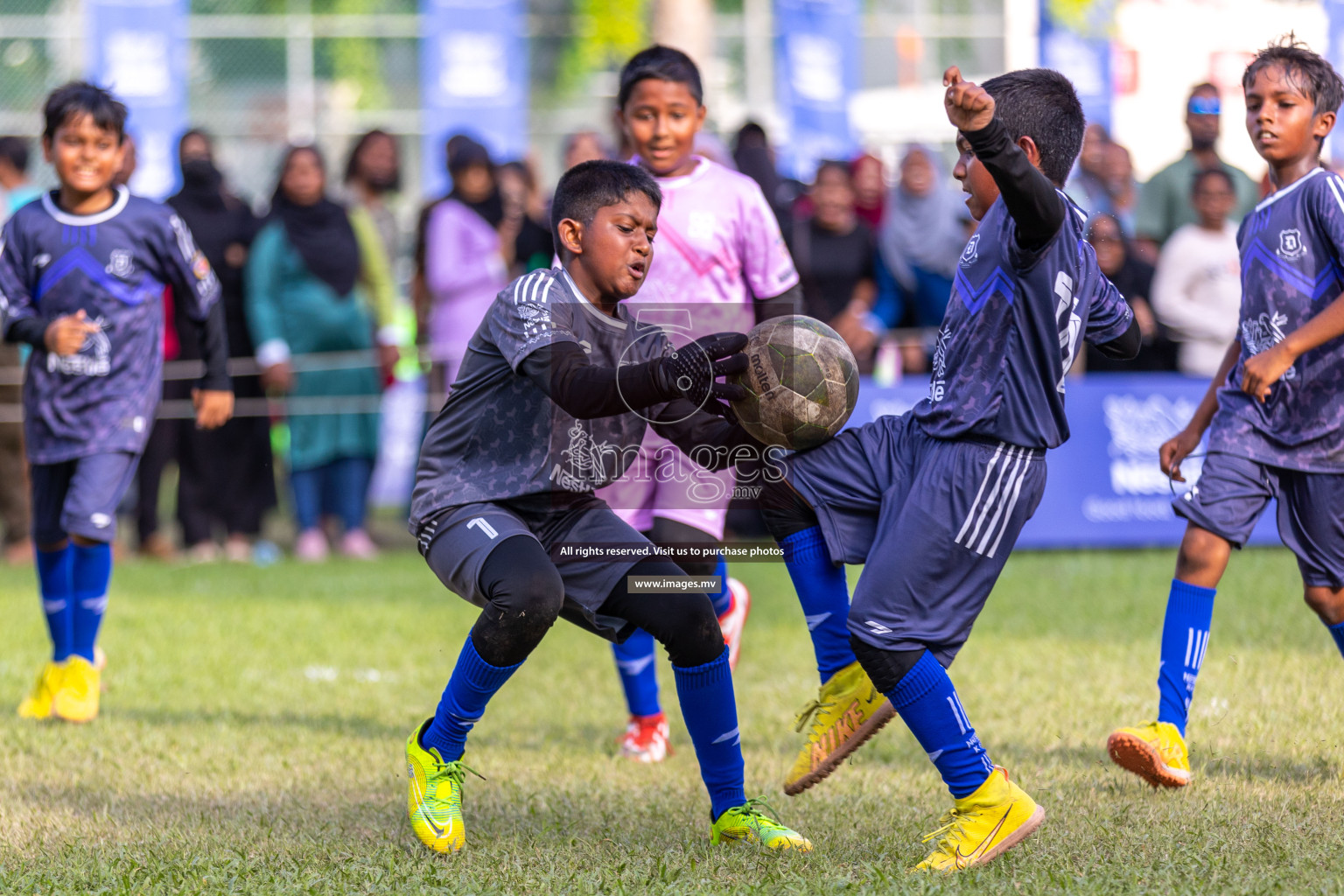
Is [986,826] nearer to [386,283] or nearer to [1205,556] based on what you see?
[1205,556]

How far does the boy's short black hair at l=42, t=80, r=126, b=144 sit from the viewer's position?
19.9 feet

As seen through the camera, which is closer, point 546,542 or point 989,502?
point 989,502

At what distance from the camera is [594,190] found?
4172 mm

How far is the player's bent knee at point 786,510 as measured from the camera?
4.20m

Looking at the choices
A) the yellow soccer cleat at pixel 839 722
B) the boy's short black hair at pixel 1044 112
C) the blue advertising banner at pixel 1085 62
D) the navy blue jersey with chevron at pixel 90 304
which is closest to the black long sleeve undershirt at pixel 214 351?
the navy blue jersey with chevron at pixel 90 304

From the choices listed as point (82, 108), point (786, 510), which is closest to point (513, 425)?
point (786, 510)

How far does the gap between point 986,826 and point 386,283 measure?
8092mm

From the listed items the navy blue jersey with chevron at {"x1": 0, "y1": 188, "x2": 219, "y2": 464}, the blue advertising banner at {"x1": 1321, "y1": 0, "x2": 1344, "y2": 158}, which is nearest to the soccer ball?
the navy blue jersey with chevron at {"x1": 0, "y1": 188, "x2": 219, "y2": 464}

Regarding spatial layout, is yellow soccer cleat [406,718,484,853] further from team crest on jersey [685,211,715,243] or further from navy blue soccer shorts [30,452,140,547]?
navy blue soccer shorts [30,452,140,547]

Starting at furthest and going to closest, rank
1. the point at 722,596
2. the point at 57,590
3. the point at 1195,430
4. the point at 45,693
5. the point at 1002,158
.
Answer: the point at 57,590, the point at 45,693, the point at 722,596, the point at 1195,430, the point at 1002,158

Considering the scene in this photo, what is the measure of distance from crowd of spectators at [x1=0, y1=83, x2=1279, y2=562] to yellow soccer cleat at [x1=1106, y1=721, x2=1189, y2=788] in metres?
6.17

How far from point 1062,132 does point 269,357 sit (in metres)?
7.45

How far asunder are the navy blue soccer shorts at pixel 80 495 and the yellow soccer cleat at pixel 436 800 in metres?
2.35

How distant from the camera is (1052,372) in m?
3.86
